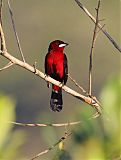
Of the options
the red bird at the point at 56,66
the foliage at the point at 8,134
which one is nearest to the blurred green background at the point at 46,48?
the red bird at the point at 56,66

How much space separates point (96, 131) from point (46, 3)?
25543 mm

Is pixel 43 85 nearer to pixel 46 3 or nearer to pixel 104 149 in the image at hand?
pixel 46 3

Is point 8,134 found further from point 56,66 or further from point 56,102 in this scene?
point 56,66

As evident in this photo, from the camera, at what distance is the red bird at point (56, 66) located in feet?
17.2

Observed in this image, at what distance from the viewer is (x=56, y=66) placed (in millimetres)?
5434

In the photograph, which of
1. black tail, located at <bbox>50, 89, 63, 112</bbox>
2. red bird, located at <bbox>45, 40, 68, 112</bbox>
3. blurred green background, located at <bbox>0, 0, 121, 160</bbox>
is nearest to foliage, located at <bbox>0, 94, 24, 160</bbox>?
black tail, located at <bbox>50, 89, 63, 112</bbox>

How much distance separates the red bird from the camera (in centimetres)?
523

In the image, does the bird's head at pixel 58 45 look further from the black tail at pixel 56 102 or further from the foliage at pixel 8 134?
the foliage at pixel 8 134

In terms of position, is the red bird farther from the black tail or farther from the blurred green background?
the blurred green background

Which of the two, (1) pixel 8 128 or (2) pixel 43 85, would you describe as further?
(2) pixel 43 85

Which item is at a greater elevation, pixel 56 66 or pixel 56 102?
pixel 56 66

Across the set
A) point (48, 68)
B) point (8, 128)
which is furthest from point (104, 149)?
point (48, 68)

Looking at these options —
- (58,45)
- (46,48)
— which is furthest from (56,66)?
(46,48)

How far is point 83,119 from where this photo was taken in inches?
68.5
